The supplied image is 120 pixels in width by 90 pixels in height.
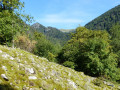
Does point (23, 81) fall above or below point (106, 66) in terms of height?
above

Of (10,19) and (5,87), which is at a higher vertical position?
(10,19)

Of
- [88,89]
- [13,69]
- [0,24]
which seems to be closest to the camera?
[13,69]

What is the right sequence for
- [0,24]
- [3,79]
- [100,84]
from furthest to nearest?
[0,24], [100,84], [3,79]

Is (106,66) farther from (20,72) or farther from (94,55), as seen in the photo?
(20,72)

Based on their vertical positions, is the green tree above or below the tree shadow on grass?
above

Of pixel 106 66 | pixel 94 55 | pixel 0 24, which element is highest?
pixel 0 24

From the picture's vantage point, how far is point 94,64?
23969 millimetres

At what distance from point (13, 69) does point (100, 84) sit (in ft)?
30.7

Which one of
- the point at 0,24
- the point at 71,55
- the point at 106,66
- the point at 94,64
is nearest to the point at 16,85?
the point at 0,24

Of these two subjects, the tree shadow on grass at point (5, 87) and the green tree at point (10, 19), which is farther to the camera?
the green tree at point (10, 19)

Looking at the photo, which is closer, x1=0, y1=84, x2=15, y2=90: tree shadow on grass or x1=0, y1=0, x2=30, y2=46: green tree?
x1=0, y1=84, x2=15, y2=90: tree shadow on grass

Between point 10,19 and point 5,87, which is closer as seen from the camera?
point 5,87

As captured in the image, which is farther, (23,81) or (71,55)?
(71,55)

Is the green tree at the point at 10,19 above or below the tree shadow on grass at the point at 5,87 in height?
above
